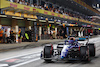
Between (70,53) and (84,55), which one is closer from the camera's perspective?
(84,55)

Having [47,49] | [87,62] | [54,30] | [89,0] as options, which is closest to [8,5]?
[47,49]

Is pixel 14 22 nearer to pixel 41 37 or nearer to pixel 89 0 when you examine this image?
pixel 41 37

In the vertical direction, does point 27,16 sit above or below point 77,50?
above

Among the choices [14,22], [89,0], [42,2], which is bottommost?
[14,22]

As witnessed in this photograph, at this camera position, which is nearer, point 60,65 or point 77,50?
point 60,65

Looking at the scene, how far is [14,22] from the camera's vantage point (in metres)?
27.0

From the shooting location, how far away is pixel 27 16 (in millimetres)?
26156

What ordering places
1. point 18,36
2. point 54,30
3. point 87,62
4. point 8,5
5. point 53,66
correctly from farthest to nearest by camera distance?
point 54,30 < point 18,36 < point 8,5 < point 87,62 < point 53,66

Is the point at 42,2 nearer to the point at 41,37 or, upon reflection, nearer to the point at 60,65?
the point at 41,37

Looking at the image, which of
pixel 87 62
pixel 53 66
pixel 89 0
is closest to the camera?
pixel 53 66

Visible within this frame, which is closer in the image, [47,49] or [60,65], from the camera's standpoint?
[60,65]

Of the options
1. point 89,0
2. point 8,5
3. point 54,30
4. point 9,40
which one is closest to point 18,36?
point 9,40

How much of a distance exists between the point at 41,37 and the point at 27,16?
10.2m

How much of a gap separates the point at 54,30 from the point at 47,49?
31.5 m
